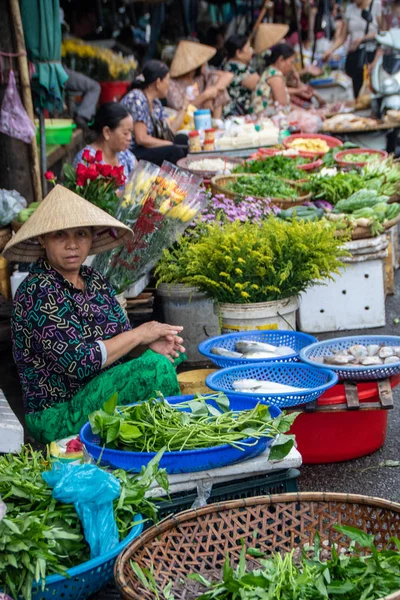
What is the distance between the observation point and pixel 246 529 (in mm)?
2541

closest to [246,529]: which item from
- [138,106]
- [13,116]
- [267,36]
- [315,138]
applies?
[13,116]

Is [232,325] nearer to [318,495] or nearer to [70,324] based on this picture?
[70,324]

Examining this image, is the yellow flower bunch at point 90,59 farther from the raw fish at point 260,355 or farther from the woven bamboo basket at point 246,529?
the woven bamboo basket at point 246,529

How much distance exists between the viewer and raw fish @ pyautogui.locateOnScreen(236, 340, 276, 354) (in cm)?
402

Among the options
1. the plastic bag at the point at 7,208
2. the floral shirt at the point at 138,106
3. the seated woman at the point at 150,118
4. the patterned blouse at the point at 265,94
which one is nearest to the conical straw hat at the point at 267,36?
the patterned blouse at the point at 265,94

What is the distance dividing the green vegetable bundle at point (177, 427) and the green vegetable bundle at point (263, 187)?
3.58 meters

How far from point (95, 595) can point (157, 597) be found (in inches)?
15.5

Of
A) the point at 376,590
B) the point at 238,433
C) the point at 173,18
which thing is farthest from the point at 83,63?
the point at 376,590

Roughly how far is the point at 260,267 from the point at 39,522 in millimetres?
2370

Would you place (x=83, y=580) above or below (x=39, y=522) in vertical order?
below

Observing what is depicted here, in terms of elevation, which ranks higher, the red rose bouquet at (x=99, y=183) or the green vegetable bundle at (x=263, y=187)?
the red rose bouquet at (x=99, y=183)

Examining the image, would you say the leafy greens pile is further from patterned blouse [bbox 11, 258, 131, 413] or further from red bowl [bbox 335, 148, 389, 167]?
red bowl [bbox 335, 148, 389, 167]

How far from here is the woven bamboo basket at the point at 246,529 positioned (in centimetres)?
239

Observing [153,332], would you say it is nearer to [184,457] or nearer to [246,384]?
[246,384]
